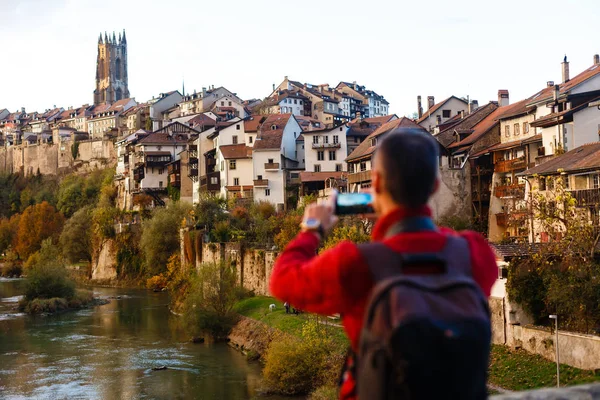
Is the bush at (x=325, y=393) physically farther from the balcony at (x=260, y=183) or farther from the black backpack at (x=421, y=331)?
the balcony at (x=260, y=183)

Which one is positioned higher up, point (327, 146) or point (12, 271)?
point (327, 146)

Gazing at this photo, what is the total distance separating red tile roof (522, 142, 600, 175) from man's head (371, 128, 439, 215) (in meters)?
26.6

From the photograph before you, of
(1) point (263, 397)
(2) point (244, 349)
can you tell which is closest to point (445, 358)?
(1) point (263, 397)

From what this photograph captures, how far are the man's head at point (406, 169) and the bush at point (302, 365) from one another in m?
23.7

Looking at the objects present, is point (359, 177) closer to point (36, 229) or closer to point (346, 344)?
point (346, 344)

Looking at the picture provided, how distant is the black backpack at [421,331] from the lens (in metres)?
2.71

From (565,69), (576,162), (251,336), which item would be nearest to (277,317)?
(251,336)

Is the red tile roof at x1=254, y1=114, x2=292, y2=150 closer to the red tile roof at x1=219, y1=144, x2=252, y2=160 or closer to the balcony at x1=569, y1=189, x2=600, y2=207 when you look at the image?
the red tile roof at x1=219, y1=144, x2=252, y2=160

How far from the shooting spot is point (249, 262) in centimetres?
4759

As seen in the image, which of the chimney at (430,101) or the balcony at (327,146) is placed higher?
the chimney at (430,101)

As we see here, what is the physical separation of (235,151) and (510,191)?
3352 cm

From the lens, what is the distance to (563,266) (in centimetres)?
2406

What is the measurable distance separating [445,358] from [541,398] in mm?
1153

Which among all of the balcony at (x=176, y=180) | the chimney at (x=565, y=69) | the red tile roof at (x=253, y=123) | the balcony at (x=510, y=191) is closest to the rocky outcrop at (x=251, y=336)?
the balcony at (x=510, y=191)
